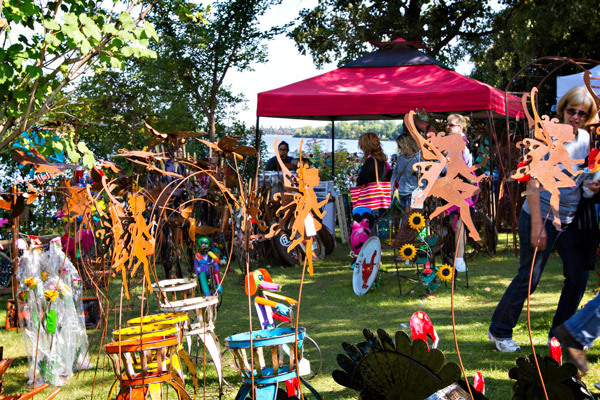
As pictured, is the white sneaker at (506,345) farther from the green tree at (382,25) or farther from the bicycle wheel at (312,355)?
the green tree at (382,25)

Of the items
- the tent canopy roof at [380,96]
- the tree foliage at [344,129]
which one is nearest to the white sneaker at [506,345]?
the tent canopy roof at [380,96]

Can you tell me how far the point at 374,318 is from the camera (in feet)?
17.3

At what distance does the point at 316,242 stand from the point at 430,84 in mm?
2580

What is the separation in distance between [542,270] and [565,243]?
0.23 meters

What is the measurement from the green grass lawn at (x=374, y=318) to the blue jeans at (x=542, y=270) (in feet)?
1.14

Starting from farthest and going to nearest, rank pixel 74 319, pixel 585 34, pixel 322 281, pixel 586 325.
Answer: pixel 585 34, pixel 322 281, pixel 74 319, pixel 586 325

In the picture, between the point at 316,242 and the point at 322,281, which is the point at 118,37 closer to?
the point at 322,281

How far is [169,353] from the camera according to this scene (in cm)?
242

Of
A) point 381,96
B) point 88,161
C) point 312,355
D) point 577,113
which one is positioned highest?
point 381,96

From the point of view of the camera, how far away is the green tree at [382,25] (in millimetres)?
15875

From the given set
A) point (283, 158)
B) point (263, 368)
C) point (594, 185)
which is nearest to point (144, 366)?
point (263, 368)

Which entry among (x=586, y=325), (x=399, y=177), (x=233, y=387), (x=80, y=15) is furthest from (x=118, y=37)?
(x=399, y=177)

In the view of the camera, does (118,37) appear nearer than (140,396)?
No

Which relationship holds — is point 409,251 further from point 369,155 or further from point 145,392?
point 145,392
